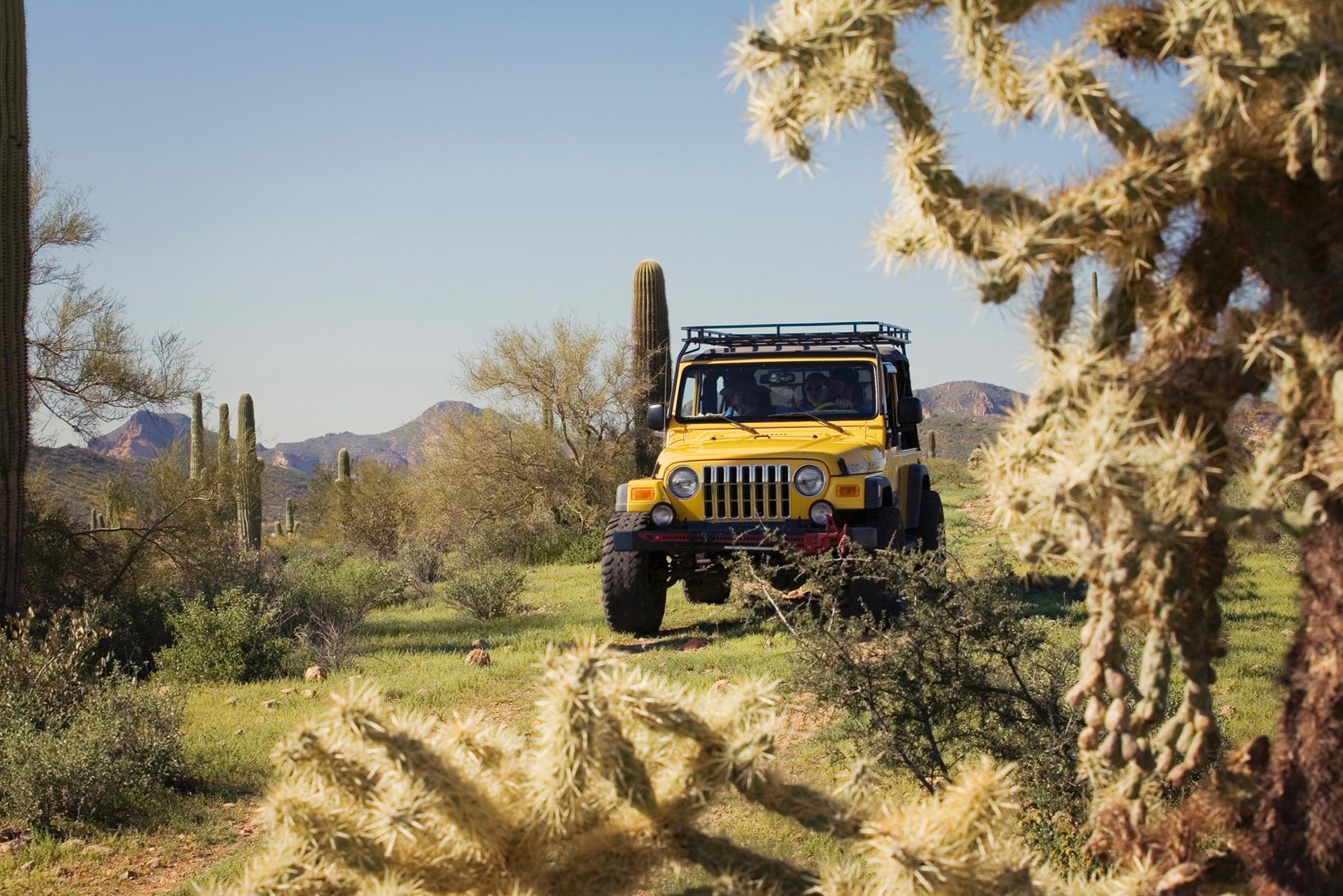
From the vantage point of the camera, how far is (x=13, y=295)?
35.4ft

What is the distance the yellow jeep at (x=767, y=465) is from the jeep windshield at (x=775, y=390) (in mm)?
11

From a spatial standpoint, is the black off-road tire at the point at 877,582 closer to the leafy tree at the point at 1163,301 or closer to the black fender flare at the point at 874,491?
the black fender flare at the point at 874,491

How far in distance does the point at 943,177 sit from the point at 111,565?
12468 millimetres

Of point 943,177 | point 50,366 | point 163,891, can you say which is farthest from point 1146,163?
point 50,366

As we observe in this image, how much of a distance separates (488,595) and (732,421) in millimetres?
3536

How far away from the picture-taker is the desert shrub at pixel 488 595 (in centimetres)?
1290

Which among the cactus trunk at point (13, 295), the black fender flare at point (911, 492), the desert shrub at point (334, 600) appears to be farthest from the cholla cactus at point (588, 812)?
the cactus trunk at point (13, 295)

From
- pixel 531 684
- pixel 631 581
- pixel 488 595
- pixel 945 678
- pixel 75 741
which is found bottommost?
pixel 531 684

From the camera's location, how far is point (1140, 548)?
1.91 m

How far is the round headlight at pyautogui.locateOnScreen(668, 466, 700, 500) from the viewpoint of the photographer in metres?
10.3

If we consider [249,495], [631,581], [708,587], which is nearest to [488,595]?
[708,587]

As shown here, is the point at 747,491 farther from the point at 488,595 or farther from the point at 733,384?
the point at 488,595

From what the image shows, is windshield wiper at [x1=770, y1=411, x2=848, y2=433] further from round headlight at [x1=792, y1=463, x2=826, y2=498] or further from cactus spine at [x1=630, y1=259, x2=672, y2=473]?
cactus spine at [x1=630, y1=259, x2=672, y2=473]

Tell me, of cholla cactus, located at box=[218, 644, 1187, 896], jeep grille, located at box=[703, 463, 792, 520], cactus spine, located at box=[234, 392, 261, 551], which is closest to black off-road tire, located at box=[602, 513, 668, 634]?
jeep grille, located at box=[703, 463, 792, 520]
